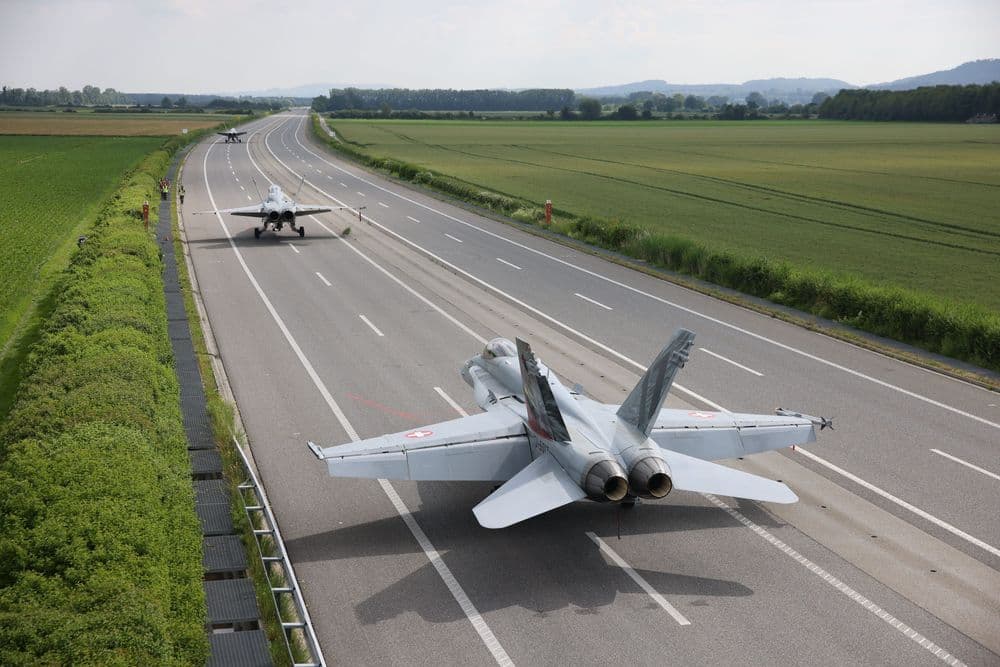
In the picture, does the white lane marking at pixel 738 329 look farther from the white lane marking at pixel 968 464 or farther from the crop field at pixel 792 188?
the crop field at pixel 792 188

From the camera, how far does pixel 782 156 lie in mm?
112188

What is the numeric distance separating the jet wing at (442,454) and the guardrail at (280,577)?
5.27 feet

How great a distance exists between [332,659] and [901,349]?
22412mm

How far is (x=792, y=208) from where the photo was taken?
66.1 metres

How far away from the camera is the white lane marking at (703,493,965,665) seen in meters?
12.5

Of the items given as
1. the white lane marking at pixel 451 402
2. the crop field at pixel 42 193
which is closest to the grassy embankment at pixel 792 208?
the white lane marking at pixel 451 402

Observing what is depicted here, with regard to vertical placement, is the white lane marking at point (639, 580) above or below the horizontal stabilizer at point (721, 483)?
below

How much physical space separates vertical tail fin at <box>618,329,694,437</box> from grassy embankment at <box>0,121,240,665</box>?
7.56 m

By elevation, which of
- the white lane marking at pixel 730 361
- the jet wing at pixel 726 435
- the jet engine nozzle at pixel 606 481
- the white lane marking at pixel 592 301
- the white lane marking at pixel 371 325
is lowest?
the white lane marking at pixel 730 361

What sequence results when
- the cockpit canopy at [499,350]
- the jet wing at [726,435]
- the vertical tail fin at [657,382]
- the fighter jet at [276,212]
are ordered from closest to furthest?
1. the vertical tail fin at [657,382]
2. the jet wing at [726,435]
3. the cockpit canopy at [499,350]
4. the fighter jet at [276,212]

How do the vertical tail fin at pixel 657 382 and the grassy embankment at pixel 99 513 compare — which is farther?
the vertical tail fin at pixel 657 382

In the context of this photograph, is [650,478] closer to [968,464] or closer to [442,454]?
[442,454]

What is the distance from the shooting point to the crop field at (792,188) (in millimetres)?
46875

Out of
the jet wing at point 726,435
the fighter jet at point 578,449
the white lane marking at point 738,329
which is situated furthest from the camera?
the white lane marking at point 738,329
